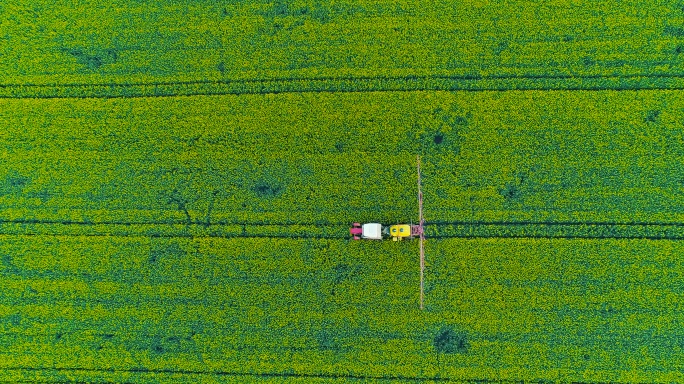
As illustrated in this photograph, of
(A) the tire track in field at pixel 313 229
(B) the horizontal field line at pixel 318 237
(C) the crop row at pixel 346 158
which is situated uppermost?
(C) the crop row at pixel 346 158

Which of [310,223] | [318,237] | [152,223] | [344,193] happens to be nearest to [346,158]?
[344,193]

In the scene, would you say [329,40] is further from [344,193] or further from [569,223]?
[569,223]

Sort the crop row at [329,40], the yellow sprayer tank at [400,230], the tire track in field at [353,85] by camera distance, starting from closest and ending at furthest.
A: the yellow sprayer tank at [400,230] → the tire track in field at [353,85] → the crop row at [329,40]

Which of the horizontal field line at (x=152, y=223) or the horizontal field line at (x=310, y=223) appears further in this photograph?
the horizontal field line at (x=152, y=223)

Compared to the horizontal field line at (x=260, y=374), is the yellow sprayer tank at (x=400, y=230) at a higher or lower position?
higher

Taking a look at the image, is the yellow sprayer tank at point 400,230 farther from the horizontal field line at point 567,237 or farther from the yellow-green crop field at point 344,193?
the horizontal field line at point 567,237

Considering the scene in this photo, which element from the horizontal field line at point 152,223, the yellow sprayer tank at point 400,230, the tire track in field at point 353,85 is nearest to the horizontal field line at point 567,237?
the yellow sprayer tank at point 400,230
